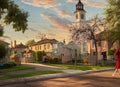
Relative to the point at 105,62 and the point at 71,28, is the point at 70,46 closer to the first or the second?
the point at 71,28

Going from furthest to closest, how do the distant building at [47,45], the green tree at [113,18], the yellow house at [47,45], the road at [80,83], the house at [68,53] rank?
the yellow house at [47,45], the distant building at [47,45], the house at [68,53], the green tree at [113,18], the road at [80,83]

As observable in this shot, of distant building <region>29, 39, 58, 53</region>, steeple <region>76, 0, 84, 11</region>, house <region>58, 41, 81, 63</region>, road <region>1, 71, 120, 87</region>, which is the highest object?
steeple <region>76, 0, 84, 11</region>

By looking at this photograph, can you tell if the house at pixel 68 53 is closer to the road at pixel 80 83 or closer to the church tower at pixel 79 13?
the church tower at pixel 79 13

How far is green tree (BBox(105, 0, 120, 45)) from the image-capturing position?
48.2 meters

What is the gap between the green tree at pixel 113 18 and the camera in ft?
158

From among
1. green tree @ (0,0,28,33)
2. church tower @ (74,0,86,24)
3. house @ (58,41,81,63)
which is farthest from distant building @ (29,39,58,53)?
green tree @ (0,0,28,33)

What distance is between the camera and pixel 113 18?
49125 mm

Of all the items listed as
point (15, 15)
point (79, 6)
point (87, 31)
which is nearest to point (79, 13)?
point (79, 6)

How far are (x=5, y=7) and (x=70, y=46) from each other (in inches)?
1951

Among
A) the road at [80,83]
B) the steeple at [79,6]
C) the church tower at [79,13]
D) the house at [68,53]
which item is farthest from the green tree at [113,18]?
the steeple at [79,6]

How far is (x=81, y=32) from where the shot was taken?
56.0 m

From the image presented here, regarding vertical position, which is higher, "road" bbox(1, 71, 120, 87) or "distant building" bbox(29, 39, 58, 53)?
"distant building" bbox(29, 39, 58, 53)

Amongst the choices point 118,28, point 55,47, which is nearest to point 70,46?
point 55,47

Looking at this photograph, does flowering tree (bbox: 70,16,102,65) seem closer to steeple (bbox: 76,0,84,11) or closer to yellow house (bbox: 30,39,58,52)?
yellow house (bbox: 30,39,58,52)
